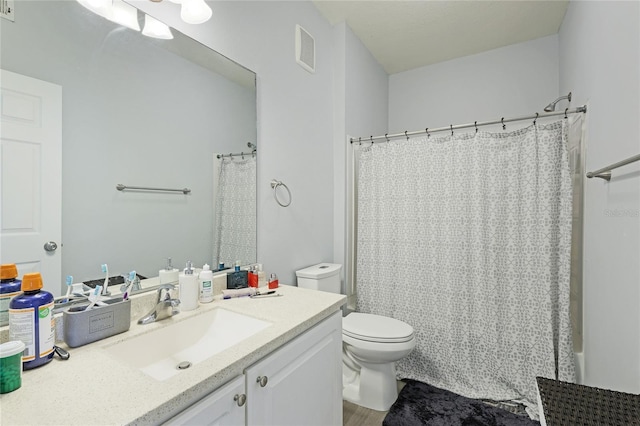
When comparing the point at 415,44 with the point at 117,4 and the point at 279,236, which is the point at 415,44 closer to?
the point at 279,236

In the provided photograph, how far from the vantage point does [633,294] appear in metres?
1.11

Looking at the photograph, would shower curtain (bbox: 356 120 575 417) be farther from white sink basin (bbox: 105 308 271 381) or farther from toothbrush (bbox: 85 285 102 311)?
toothbrush (bbox: 85 285 102 311)

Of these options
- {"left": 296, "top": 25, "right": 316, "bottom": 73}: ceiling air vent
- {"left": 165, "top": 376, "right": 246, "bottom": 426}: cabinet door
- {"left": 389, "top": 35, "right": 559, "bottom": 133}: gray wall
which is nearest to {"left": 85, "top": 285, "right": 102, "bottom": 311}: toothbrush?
{"left": 165, "top": 376, "right": 246, "bottom": 426}: cabinet door

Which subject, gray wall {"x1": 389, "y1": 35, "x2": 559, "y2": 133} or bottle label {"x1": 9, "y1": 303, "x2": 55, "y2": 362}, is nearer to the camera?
bottle label {"x1": 9, "y1": 303, "x2": 55, "y2": 362}

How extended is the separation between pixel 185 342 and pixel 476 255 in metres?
1.80

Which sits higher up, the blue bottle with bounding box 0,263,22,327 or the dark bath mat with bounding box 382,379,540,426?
the blue bottle with bounding box 0,263,22,327

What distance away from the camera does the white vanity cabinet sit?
2.59 feet

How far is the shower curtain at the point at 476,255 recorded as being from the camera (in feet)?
6.11

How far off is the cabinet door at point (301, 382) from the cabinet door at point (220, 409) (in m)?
0.04

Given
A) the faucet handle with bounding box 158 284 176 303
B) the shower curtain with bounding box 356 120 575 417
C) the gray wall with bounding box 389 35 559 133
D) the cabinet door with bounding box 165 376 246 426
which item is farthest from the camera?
the gray wall with bounding box 389 35 559 133

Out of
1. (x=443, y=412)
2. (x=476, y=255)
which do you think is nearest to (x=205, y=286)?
(x=443, y=412)

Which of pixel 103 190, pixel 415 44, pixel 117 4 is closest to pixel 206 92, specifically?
pixel 117 4

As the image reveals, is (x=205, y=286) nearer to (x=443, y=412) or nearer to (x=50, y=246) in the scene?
(x=50, y=246)

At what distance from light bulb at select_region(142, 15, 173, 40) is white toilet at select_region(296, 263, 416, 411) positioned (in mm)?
1433
